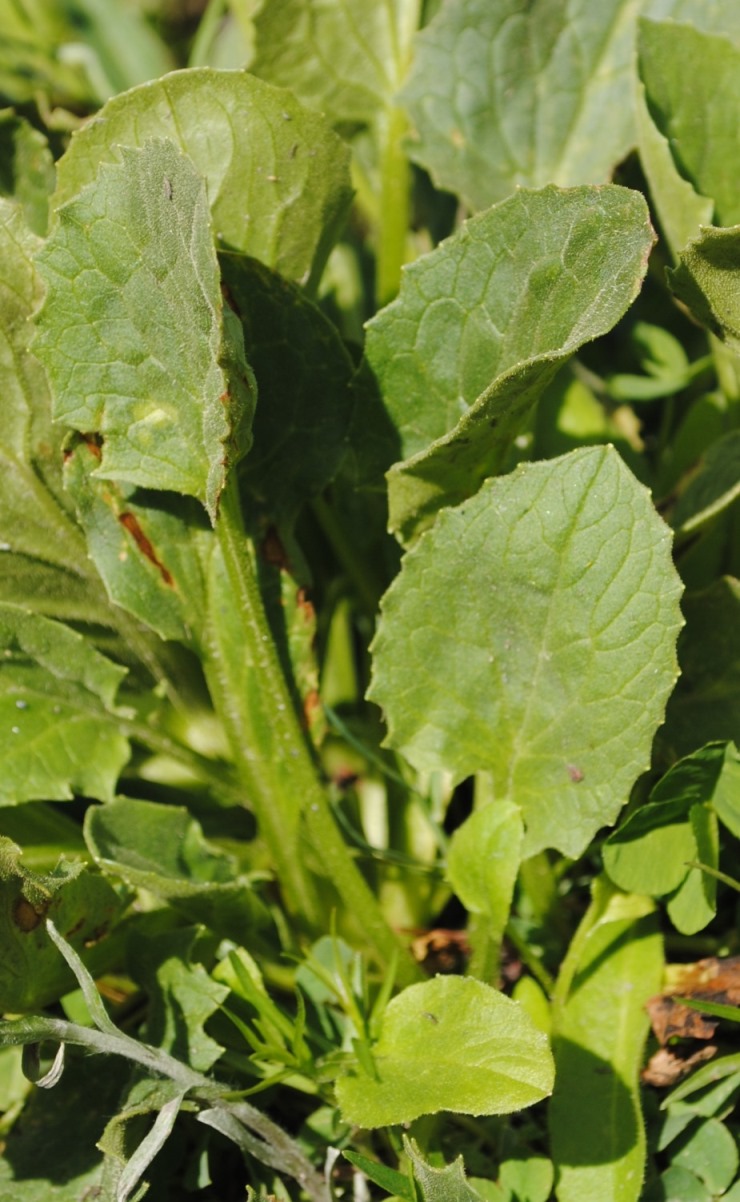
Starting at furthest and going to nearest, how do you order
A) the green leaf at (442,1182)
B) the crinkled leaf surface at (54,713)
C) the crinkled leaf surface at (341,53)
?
the crinkled leaf surface at (341,53)
the crinkled leaf surface at (54,713)
the green leaf at (442,1182)

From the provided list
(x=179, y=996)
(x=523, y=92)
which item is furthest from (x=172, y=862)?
(x=523, y=92)

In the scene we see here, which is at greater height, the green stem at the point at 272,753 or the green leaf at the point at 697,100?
the green leaf at the point at 697,100

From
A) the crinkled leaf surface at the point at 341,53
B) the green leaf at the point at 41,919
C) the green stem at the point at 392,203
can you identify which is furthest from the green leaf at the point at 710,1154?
the crinkled leaf surface at the point at 341,53

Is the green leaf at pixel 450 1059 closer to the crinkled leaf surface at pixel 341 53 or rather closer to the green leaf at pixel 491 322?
the green leaf at pixel 491 322

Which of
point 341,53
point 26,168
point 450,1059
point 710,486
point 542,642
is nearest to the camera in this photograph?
point 450,1059

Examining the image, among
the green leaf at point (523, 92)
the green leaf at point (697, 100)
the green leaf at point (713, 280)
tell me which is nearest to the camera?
the green leaf at point (713, 280)

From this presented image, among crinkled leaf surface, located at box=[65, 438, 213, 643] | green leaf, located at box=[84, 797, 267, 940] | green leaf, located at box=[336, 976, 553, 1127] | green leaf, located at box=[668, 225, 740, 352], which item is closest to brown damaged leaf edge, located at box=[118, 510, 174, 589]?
crinkled leaf surface, located at box=[65, 438, 213, 643]

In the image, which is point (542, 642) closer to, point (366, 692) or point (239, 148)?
point (366, 692)
